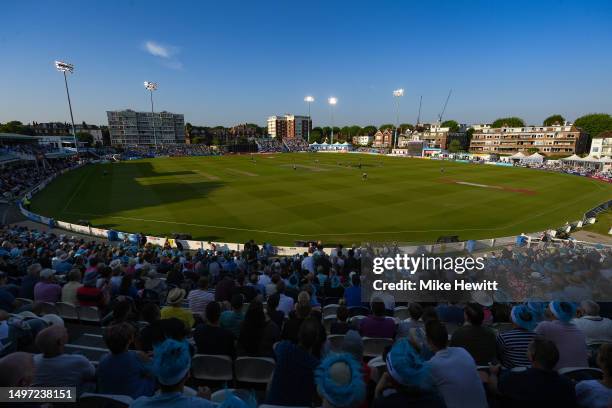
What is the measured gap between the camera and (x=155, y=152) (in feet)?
354

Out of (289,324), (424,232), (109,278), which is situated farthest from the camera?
(424,232)

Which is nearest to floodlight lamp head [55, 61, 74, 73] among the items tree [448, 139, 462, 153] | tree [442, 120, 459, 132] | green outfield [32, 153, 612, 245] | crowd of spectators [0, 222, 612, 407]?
green outfield [32, 153, 612, 245]

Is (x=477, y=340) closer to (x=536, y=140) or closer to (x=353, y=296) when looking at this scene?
(x=353, y=296)

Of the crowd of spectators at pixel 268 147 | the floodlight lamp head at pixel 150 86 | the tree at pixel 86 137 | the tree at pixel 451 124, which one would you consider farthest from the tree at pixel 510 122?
the tree at pixel 86 137

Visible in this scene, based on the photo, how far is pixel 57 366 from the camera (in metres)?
3.62

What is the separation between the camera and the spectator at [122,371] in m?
3.61

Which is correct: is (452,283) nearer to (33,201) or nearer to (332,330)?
(332,330)

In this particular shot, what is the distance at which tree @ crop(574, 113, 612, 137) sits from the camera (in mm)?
110750

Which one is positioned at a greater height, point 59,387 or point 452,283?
point 59,387

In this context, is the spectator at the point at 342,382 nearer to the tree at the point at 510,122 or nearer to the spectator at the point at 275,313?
the spectator at the point at 275,313

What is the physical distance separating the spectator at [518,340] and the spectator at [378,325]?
5.49 feet

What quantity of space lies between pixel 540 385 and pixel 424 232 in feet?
76.7

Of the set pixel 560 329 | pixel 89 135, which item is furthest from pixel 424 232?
pixel 89 135

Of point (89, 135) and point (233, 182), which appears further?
point (89, 135)
